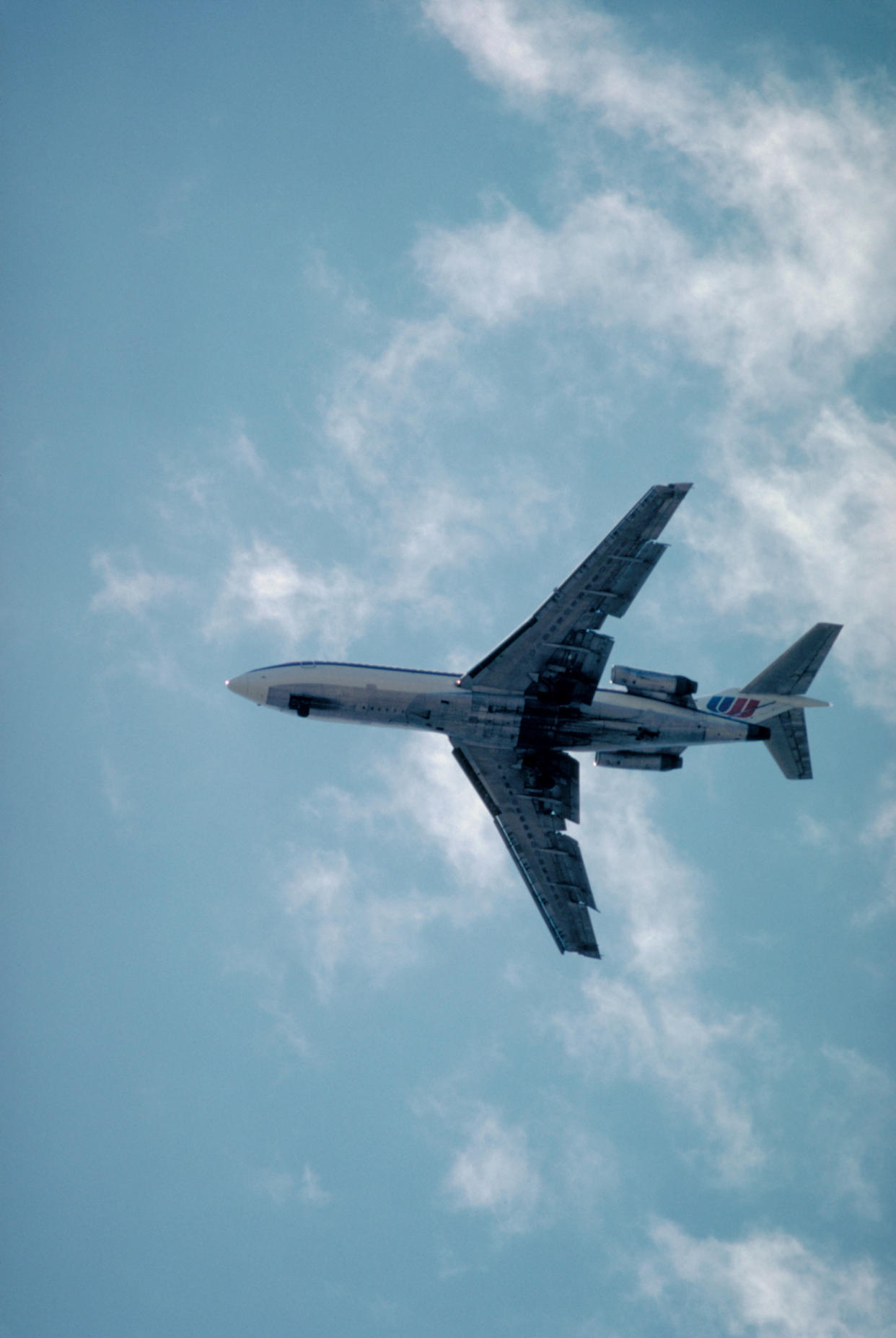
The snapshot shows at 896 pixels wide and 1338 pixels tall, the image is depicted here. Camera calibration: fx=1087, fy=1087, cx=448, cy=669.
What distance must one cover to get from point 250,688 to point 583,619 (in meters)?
19.0

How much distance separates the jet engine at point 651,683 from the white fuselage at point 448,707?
0.74 metres

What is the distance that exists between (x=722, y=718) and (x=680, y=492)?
562 inches

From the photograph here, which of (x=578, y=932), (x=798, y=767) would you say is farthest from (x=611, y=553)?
(x=578, y=932)

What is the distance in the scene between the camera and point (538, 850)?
69.4 m

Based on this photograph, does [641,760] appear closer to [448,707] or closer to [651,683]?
[651,683]

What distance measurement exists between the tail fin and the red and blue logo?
77 cm

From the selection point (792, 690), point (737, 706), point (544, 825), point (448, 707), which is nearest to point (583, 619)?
point (448, 707)

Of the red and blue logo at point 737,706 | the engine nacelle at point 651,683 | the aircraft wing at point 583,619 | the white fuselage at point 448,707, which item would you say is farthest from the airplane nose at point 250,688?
the red and blue logo at point 737,706

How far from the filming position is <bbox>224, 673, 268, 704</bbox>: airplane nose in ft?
201

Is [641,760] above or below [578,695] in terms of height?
below

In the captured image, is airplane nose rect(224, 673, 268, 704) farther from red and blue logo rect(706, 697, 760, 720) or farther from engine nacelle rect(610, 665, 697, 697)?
red and blue logo rect(706, 697, 760, 720)

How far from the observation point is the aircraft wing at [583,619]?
55.5 meters

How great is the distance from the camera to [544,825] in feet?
227

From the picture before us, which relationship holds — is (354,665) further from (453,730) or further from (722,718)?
(722,718)
